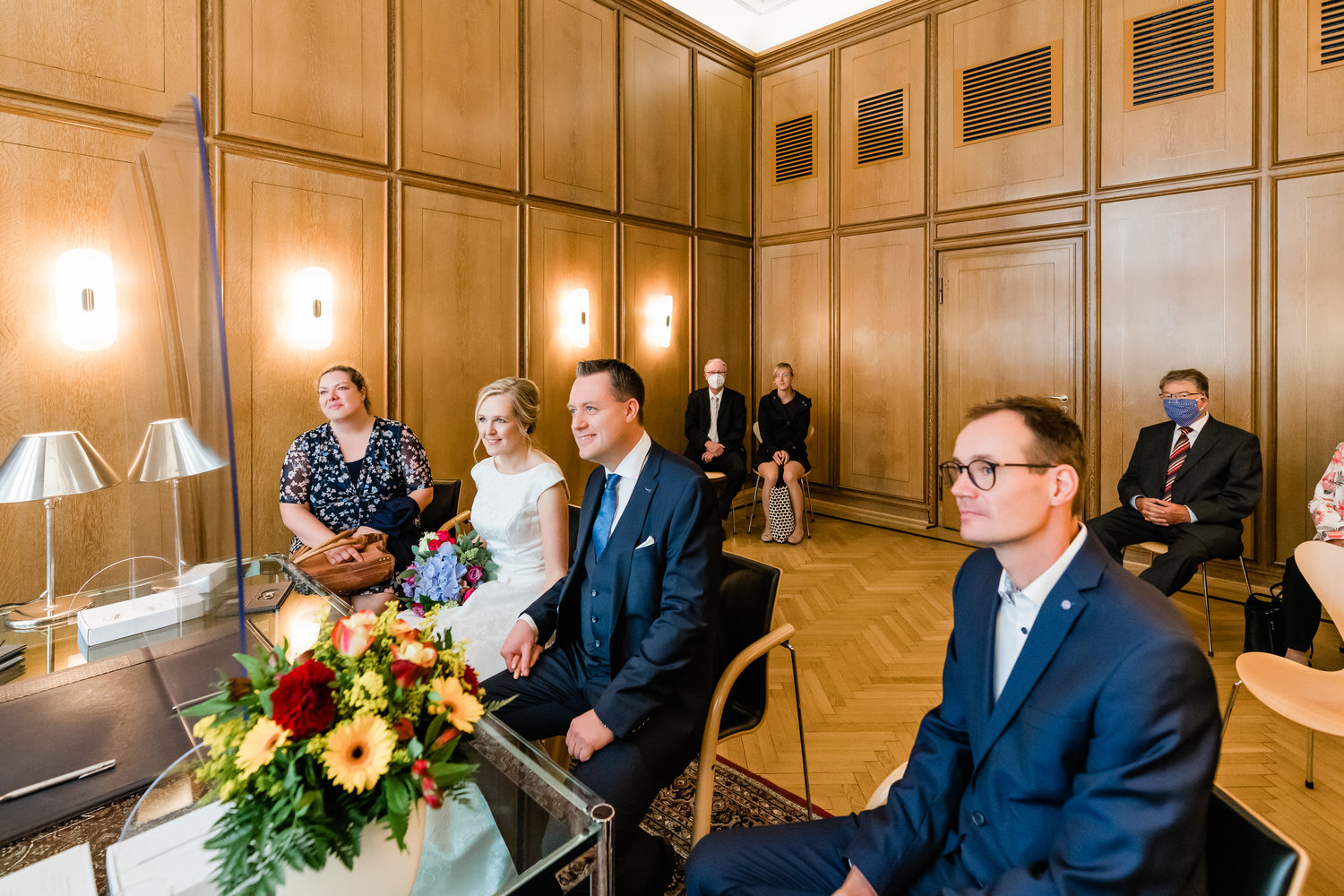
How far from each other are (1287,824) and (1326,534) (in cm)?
200

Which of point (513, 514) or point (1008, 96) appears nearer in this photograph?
point (513, 514)

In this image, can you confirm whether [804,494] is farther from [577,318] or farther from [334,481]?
[334,481]

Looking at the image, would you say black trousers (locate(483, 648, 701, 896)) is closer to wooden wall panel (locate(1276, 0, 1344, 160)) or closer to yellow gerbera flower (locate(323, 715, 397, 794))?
yellow gerbera flower (locate(323, 715, 397, 794))

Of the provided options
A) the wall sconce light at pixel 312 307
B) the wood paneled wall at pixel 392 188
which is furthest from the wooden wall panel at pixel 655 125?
the wall sconce light at pixel 312 307

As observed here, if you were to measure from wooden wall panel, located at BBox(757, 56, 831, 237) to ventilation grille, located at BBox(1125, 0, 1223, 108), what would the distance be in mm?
2639

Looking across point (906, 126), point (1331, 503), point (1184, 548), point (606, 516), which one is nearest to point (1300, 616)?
point (1184, 548)

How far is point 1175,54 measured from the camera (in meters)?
4.91

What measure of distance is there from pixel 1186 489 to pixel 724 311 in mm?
4496

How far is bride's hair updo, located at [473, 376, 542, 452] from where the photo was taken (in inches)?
106

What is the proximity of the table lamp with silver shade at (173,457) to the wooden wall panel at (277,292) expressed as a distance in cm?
270

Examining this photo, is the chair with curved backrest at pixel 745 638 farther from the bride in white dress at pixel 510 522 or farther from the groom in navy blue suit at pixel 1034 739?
the bride in white dress at pixel 510 522

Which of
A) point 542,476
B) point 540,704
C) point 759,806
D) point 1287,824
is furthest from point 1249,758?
point 542,476

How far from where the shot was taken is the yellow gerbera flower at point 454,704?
1012mm

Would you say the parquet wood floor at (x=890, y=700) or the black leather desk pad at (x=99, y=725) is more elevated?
the black leather desk pad at (x=99, y=725)
